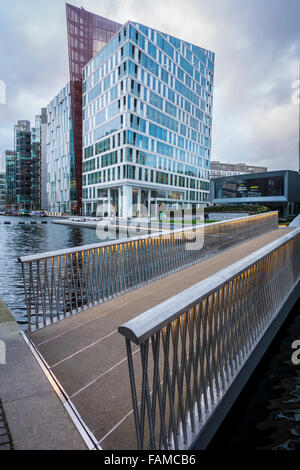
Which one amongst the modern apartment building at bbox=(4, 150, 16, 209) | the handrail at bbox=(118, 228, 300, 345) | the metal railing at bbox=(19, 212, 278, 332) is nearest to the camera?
the handrail at bbox=(118, 228, 300, 345)

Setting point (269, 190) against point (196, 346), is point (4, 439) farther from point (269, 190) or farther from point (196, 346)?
point (269, 190)

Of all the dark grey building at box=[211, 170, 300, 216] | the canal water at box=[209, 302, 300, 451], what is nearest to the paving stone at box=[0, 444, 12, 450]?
the canal water at box=[209, 302, 300, 451]

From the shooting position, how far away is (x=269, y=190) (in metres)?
62.3

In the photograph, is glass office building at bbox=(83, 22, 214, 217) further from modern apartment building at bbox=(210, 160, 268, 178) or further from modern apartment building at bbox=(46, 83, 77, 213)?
modern apartment building at bbox=(210, 160, 268, 178)

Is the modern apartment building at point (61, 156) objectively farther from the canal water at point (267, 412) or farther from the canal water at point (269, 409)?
the canal water at point (267, 412)

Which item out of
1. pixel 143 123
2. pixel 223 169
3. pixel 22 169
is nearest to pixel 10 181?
pixel 22 169

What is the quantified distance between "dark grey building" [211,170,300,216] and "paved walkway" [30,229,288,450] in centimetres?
6225

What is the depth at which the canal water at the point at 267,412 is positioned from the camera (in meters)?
2.71

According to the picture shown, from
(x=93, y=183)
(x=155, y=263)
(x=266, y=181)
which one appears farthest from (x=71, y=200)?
(x=155, y=263)

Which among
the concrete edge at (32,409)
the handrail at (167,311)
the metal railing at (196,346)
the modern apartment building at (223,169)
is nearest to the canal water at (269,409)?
the metal railing at (196,346)

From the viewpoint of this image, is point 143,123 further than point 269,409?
Yes

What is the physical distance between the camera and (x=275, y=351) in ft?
15.3

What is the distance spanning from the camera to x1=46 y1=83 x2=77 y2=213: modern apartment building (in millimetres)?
75250

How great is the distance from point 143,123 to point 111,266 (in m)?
50.8
